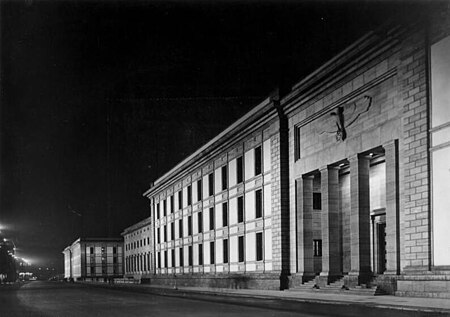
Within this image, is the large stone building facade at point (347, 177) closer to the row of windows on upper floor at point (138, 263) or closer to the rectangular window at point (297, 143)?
the rectangular window at point (297, 143)

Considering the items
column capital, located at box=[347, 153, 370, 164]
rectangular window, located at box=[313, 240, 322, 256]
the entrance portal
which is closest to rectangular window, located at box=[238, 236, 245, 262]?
rectangular window, located at box=[313, 240, 322, 256]

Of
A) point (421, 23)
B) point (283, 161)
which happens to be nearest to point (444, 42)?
point (421, 23)

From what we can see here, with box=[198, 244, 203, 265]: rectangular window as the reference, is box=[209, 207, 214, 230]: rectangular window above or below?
above

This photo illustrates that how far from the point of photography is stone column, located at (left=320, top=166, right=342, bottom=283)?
29.3 metres

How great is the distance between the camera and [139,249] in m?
90.8

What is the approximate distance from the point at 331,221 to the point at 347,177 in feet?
11.5

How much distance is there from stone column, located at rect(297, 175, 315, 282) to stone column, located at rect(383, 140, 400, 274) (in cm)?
878

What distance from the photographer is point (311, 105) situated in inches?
1221

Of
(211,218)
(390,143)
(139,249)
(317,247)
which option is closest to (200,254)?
(211,218)

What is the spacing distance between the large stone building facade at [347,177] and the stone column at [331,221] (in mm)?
57

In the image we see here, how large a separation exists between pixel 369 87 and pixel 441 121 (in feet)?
19.6

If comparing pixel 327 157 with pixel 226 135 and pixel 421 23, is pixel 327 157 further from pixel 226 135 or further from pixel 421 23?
pixel 226 135

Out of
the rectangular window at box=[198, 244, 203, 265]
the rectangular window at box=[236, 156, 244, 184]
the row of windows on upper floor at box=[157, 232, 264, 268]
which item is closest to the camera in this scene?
the row of windows on upper floor at box=[157, 232, 264, 268]

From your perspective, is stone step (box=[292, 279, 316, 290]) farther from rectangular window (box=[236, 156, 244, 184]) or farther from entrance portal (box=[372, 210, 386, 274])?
rectangular window (box=[236, 156, 244, 184])
